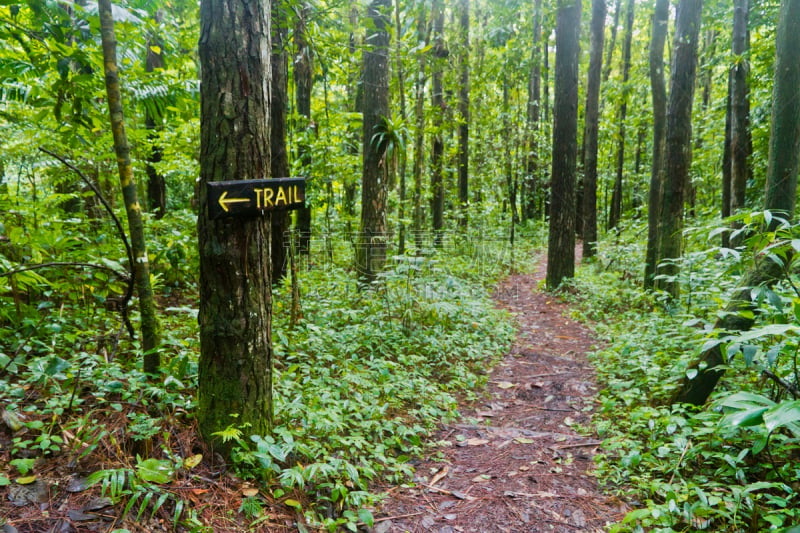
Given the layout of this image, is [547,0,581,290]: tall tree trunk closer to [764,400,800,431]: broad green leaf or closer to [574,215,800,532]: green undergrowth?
[574,215,800,532]: green undergrowth

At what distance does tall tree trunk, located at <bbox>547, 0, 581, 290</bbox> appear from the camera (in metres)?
9.28

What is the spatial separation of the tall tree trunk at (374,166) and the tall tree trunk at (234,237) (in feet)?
13.9

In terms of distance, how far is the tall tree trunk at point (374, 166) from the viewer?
7.00m

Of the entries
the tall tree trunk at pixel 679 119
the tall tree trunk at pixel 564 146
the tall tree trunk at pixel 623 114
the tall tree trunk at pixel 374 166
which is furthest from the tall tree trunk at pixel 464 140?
the tall tree trunk at pixel 679 119

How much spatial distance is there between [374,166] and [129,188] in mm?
4368

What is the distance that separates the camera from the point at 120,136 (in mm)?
3010

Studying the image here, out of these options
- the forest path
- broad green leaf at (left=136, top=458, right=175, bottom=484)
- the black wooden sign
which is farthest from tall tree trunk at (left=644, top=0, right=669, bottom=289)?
broad green leaf at (left=136, top=458, right=175, bottom=484)

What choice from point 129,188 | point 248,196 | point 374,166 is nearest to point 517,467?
point 248,196

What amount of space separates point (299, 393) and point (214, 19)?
261 centimetres

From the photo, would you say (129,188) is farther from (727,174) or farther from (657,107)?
(727,174)

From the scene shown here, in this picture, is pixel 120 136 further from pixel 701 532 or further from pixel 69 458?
pixel 701 532

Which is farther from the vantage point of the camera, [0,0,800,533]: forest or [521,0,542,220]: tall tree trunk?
[521,0,542,220]: tall tree trunk

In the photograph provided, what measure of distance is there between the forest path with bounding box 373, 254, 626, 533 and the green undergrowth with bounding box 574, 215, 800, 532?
23 centimetres

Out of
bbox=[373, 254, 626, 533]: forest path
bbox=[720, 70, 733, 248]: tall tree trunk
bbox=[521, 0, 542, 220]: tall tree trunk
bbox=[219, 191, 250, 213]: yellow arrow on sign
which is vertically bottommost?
bbox=[373, 254, 626, 533]: forest path
